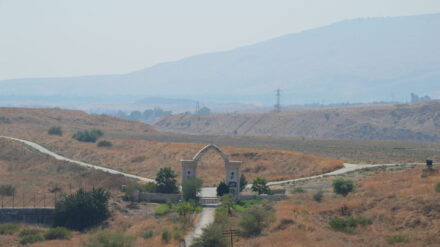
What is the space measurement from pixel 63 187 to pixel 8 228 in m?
15.7

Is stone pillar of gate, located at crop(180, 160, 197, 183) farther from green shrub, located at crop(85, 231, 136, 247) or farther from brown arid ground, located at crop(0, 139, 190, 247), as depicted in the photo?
green shrub, located at crop(85, 231, 136, 247)

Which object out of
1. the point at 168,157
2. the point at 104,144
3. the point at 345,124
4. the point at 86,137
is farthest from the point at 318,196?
the point at 345,124

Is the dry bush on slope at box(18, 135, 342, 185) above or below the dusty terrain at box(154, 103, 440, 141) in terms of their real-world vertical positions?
below

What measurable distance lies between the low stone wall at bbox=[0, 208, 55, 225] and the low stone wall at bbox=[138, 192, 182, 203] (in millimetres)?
7754

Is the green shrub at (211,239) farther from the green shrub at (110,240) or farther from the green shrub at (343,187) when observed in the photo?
the green shrub at (343,187)

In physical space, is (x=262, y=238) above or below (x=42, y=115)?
below

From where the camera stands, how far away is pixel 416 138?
147 meters

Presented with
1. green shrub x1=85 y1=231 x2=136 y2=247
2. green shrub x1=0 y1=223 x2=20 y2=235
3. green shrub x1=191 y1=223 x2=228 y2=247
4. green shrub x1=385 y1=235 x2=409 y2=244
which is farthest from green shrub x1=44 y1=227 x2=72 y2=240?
green shrub x1=385 y1=235 x2=409 y2=244

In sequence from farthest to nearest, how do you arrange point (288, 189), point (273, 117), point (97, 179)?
point (273, 117) → point (97, 179) → point (288, 189)

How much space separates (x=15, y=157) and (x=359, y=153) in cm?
4455

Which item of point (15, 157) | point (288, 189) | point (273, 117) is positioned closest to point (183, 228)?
point (288, 189)

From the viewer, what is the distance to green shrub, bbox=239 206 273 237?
32109mm

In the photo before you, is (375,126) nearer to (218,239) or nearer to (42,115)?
(42,115)

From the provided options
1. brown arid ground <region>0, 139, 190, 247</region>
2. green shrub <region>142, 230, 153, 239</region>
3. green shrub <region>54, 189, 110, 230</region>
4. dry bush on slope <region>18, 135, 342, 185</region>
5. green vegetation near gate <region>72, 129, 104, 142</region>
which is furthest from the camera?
green vegetation near gate <region>72, 129, 104, 142</region>
